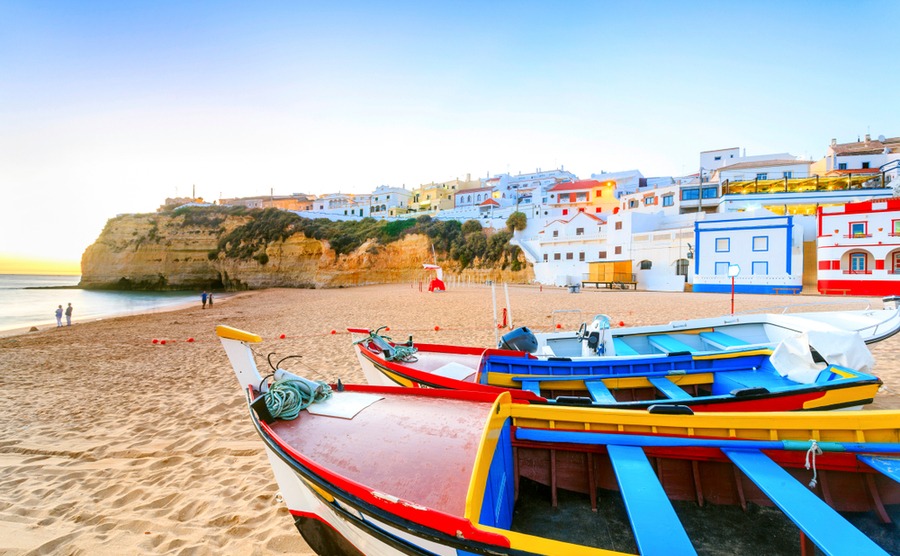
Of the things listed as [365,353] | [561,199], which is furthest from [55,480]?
[561,199]

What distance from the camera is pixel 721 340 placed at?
20.7ft

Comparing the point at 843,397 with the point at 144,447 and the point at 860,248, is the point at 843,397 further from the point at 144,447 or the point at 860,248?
the point at 860,248

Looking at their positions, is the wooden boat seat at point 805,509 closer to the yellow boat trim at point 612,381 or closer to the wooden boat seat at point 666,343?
the yellow boat trim at point 612,381

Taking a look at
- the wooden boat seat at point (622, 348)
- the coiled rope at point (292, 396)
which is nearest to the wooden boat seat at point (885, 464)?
the wooden boat seat at point (622, 348)

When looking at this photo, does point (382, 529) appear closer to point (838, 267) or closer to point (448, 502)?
point (448, 502)

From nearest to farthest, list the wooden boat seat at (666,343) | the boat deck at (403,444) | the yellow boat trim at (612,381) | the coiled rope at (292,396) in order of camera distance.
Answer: the boat deck at (403,444) → the coiled rope at (292,396) → the yellow boat trim at (612,381) → the wooden boat seat at (666,343)

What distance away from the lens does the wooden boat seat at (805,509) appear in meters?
1.82

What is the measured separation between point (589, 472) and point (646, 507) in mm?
890

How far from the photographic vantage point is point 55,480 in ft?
14.5

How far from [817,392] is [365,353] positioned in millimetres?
5540

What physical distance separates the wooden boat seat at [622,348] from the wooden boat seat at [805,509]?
355 cm

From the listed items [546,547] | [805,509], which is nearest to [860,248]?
[805,509]

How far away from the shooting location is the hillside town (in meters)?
22.5

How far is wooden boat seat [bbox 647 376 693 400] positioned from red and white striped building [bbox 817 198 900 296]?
27.8 metres
